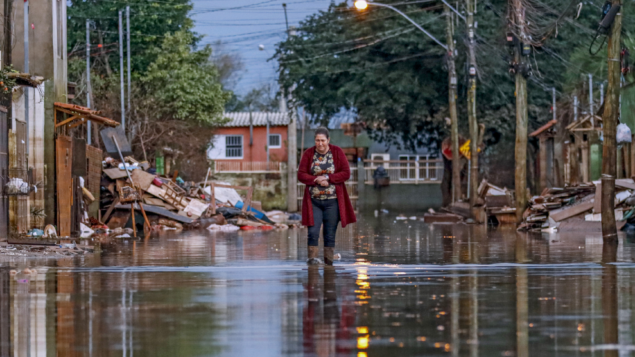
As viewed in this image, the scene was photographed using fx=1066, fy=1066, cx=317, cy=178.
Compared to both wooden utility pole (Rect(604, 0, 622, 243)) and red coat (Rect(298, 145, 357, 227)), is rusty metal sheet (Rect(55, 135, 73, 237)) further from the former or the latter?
wooden utility pole (Rect(604, 0, 622, 243))

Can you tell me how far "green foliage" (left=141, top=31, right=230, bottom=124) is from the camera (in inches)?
1991

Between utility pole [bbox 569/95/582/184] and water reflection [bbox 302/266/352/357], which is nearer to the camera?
water reflection [bbox 302/266/352/357]

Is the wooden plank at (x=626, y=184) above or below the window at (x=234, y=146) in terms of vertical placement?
below

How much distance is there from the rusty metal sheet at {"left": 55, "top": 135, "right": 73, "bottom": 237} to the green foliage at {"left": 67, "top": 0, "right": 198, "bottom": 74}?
25.9 m

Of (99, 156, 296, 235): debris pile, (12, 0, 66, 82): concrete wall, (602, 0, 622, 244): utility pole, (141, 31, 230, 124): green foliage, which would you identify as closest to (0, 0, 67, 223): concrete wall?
(12, 0, 66, 82): concrete wall

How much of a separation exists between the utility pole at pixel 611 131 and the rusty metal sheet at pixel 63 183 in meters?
12.4

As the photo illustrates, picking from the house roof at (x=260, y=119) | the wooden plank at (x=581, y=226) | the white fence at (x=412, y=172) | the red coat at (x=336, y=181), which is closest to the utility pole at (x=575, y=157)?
the wooden plank at (x=581, y=226)

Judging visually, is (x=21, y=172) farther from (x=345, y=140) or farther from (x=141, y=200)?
(x=345, y=140)

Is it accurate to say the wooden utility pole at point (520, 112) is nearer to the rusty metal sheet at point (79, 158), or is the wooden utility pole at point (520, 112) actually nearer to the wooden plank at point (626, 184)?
the wooden plank at point (626, 184)

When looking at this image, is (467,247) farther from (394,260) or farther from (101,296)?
(101,296)

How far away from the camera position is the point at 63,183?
25.4 meters

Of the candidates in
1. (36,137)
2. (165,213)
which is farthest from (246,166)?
(36,137)

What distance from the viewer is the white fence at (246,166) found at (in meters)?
62.2

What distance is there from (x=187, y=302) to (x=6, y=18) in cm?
1435
